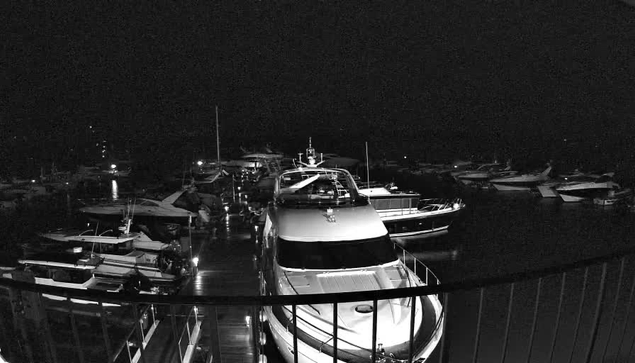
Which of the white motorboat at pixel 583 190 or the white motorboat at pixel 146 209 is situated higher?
the white motorboat at pixel 146 209

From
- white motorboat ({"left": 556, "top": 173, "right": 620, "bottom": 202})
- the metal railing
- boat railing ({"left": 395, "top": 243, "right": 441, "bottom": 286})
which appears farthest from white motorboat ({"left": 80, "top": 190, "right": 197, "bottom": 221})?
white motorboat ({"left": 556, "top": 173, "right": 620, "bottom": 202})

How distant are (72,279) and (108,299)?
10.7 metres

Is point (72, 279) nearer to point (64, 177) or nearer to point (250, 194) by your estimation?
point (250, 194)

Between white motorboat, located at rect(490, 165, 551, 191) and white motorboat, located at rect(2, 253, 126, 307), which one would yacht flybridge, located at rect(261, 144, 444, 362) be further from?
white motorboat, located at rect(490, 165, 551, 191)

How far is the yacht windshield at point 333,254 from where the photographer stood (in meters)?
6.36

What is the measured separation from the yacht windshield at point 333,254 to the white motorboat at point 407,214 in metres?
11.0

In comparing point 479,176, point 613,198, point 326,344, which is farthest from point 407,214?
point 479,176

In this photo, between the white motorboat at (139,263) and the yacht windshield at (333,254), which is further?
the white motorboat at (139,263)

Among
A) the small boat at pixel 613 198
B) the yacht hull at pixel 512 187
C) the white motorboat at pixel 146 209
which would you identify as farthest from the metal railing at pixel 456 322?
the yacht hull at pixel 512 187

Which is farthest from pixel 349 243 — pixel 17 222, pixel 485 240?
pixel 17 222

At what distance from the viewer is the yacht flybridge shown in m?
4.79

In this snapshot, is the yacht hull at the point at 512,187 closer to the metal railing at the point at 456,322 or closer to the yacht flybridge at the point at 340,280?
the metal railing at the point at 456,322

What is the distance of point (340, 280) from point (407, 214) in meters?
12.6

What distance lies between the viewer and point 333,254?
6469 mm
